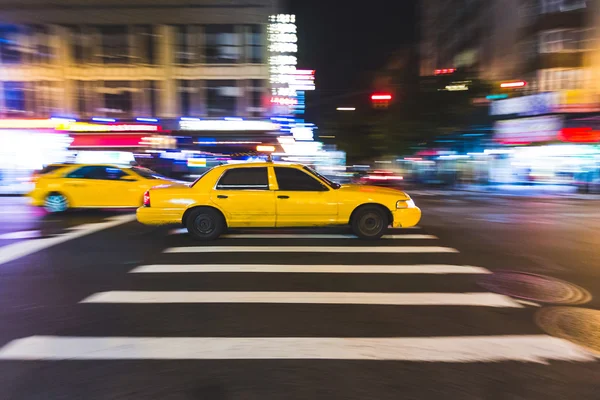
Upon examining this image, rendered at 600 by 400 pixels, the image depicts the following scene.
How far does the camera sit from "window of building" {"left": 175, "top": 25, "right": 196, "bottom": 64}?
31094mm

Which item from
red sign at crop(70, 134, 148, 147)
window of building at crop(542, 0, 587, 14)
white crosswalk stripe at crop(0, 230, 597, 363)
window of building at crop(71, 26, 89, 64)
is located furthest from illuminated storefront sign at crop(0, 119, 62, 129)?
window of building at crop(542, 0, 587, 14)

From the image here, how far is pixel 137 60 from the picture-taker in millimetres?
31234

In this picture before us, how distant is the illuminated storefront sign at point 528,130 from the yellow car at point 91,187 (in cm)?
2214

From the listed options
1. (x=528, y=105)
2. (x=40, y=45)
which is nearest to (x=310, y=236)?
(x=528, y=105)

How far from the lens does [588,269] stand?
6.64 meters

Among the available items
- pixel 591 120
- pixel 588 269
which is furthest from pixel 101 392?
pixel 591 120

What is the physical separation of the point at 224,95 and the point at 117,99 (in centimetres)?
762

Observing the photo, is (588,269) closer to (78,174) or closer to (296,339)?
(296,339)

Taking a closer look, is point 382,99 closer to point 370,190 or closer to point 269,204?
point 370,190

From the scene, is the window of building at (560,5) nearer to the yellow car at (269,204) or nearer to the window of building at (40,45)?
the yellow car at (269,204)

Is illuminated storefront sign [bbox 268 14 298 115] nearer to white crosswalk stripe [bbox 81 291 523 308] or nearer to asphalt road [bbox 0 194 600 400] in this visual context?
asphalt road [bbox 0 194 600 400]

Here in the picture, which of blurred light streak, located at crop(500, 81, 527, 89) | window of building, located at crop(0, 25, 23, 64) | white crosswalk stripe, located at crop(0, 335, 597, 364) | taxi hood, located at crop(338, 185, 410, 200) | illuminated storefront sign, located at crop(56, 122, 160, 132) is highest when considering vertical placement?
window of building, located at crop(0, 25, 23, 64)

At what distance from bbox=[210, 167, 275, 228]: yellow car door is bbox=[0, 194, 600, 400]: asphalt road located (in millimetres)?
472

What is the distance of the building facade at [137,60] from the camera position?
30562 mm
